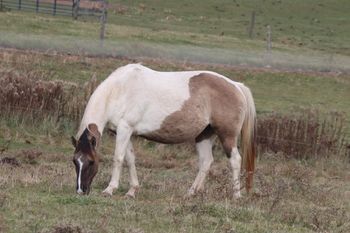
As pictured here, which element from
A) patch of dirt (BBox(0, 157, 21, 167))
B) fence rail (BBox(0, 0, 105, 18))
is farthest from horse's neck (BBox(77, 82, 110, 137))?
fence rail (BBox(0, 0, 105, 18))

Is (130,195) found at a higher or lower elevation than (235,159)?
lower

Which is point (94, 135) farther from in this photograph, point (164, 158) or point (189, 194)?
point (164, 158)

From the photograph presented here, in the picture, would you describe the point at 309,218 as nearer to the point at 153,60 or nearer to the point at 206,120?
the point at 206,120

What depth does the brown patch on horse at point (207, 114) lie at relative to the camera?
1180cm

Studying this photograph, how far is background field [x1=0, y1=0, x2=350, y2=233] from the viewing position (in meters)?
9.05

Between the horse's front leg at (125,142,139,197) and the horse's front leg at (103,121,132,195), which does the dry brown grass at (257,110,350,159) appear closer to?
the horse's front leg at (125,142,139,197)

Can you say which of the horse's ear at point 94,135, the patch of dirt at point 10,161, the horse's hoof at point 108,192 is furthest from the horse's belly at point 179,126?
the patch of dirt at point 10,161

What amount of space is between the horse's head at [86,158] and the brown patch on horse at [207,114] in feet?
3.09

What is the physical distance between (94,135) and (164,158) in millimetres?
6312

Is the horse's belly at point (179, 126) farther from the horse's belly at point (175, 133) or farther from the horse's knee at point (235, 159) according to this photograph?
the horse's knee at point (235, 159)

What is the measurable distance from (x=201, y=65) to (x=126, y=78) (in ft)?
55.4

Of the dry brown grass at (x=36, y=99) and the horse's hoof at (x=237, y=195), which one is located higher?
the horse's hoof at (x=237, y=195)

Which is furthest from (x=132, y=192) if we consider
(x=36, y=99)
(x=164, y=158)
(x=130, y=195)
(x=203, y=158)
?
(x=36, y=99)

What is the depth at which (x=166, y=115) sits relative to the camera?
11703 millimetres
